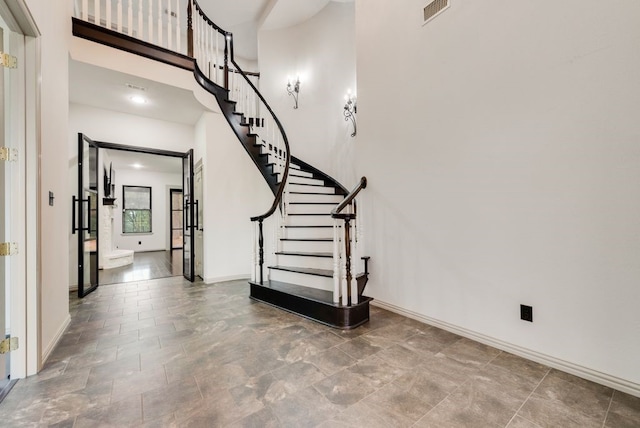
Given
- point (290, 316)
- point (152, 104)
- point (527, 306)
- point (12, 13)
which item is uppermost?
point (152, 104)

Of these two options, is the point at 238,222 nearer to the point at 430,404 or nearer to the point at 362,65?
the point at 362,65

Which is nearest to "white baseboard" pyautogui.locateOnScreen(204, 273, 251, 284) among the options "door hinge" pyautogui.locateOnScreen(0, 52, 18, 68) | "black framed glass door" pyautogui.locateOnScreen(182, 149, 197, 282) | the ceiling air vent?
"black framed glass door" pyautogui.locateOnScreen(182, 149, 197, 282)

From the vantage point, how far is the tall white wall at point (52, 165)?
202cm

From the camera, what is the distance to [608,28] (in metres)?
1.67

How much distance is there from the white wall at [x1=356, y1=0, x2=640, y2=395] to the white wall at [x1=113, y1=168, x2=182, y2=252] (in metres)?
8.97

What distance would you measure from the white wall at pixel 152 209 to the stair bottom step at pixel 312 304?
7.60 meters

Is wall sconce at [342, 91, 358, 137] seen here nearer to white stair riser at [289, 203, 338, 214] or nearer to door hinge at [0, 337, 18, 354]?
white stair riser at [289, 203, 338, 214]

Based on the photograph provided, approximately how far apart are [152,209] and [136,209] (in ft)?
1.53

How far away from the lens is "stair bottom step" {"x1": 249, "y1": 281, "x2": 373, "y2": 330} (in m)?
2.59

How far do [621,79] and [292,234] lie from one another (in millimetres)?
3426

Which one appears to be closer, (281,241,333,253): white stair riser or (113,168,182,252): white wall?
(281,241,333,253): white stair riser

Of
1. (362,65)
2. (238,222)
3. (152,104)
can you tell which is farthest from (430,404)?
(152,104)

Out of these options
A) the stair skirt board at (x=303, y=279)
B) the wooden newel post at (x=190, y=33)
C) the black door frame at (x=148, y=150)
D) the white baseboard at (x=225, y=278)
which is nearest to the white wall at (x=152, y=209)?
the black door frame at (x=148, y=150)

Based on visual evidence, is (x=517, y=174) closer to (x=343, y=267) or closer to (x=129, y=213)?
(x=343, y=267)
